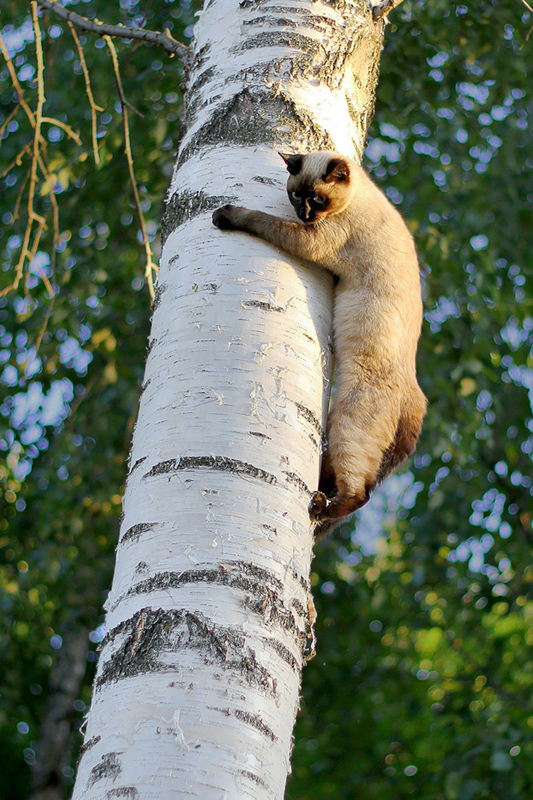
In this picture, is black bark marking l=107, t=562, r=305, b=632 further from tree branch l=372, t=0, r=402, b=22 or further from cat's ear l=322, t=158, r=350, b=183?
tree branch l=372, t=0, r=402, b=22

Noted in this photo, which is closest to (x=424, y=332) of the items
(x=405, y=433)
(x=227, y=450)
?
(x=405, y=433)

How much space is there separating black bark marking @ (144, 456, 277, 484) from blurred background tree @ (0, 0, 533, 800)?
237cm

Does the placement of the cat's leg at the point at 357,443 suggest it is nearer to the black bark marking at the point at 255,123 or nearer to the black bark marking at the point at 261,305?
the black bark marking at the point at 261,305

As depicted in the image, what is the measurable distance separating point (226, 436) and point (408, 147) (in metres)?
3.62

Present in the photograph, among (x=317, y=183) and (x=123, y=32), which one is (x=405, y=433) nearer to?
(x=317, y=183)

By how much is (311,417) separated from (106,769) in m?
0.68

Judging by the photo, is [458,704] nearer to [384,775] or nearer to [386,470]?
Result: [384,775]

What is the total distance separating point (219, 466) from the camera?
1.25 m

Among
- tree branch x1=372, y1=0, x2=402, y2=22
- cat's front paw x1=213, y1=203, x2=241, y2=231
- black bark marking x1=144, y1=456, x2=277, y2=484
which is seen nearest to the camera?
black bark marking x1=144, y1=456, x2=277, y2=484

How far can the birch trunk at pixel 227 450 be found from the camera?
104cm

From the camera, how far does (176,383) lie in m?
1.36

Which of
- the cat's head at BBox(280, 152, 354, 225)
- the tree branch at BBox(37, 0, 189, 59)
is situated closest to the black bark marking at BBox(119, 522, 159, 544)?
the cat's head at BBox(280, 152, 354, 225)

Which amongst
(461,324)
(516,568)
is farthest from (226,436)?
(516,568)

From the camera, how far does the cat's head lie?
1747 millimetres
